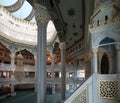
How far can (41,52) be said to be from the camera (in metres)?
7.47

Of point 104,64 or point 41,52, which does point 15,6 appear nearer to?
point 41,52

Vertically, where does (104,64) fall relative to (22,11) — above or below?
below

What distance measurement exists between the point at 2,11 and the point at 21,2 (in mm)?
7279

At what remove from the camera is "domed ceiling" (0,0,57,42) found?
26.0 metres

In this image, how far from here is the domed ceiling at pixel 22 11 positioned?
25994 millimetres

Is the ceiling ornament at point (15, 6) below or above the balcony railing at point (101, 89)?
above

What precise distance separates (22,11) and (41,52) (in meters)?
25.0

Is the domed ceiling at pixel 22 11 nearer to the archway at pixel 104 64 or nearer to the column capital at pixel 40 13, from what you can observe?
Result: the archway at pixel 104 64

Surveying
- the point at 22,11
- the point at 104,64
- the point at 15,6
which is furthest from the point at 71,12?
the point at 22,11

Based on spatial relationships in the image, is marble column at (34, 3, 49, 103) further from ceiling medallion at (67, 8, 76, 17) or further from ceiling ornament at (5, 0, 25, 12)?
ceiling ornament at (5, 0, 25, 12)

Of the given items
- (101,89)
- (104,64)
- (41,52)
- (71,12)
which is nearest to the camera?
(101,89)

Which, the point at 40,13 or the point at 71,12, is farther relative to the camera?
the point at 71,12

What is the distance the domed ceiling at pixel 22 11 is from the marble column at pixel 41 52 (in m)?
16.4

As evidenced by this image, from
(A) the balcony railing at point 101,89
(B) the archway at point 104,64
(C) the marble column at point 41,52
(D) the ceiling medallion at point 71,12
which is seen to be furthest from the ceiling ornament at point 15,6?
(A) the balcony railing at point 101,89
